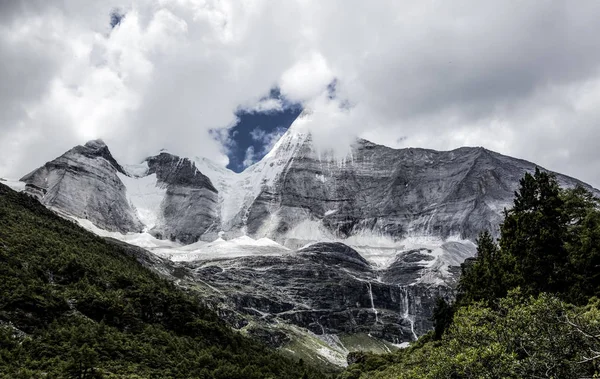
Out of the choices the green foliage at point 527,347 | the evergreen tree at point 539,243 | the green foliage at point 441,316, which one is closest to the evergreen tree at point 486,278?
the evergreen tree at point 539,243

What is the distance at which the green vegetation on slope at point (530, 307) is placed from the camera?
2642 cm

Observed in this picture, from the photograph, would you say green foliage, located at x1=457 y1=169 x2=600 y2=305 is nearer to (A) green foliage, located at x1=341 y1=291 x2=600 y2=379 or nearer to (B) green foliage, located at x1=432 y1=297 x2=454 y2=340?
(B) green foliage, located at x1=432 y1=297 x2=454 y2=340

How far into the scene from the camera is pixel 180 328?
65.6m

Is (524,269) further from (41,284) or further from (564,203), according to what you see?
(41,284)

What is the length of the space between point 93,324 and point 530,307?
4525 centimetres

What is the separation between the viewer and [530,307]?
31.9 metres

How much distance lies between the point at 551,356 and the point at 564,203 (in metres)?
43.7

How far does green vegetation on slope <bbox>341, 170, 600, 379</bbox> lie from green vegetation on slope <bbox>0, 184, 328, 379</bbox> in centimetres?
2348

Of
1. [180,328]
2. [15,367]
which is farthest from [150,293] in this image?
[15,367]

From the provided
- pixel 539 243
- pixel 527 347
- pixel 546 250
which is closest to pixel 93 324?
pixel 527 347

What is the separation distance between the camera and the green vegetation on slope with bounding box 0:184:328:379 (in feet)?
148

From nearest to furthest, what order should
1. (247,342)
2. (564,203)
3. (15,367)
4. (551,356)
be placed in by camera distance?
(551,356)
(15,367)
(564,203)
(247,342)

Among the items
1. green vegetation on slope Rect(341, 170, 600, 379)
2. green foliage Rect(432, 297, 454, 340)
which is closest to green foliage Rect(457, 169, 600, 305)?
green vegetation on slope Rect(341, 170, 600, 379)

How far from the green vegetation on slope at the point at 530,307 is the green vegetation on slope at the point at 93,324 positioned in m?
23.5
